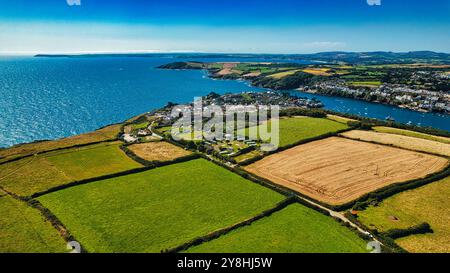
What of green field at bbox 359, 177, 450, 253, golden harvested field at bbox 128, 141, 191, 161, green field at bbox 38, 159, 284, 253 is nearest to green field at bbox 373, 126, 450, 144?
green field at bbox 359, 177, 450, 253

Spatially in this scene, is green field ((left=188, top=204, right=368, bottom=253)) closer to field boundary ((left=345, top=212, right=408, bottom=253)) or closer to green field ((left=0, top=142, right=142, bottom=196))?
field boundary ((left=345, top=212, right=408, bottom=253))

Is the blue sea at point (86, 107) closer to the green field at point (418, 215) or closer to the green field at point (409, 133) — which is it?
the green field at point (409, 133)

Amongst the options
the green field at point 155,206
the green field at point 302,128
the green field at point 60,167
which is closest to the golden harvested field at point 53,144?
the green field at point 60,167

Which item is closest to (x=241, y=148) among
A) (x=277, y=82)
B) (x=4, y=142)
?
(x=4, y=142)

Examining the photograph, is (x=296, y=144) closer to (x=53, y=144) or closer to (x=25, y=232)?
(x=25, y=232)

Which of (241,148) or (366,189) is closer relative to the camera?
(366,189)

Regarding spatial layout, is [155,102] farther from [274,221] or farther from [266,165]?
[274,221]
